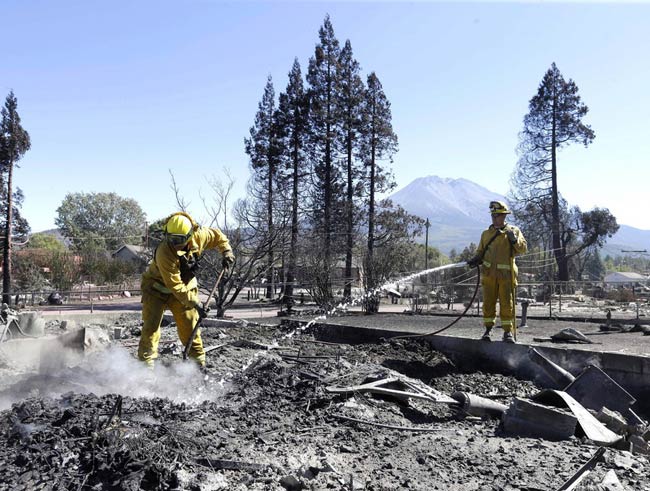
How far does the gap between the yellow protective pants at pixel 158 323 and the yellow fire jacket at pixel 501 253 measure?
410 cm

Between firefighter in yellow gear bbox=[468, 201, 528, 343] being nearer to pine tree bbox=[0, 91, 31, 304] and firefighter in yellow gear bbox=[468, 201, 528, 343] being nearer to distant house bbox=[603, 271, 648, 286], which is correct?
distant house bbox=[603, 271, 648, 286]

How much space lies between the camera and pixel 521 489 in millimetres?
3422

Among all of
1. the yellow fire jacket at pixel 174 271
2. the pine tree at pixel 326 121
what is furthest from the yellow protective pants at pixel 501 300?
the pine tree at pixel 326 121

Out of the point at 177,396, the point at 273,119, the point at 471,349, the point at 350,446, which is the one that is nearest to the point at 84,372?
the point at 177,396

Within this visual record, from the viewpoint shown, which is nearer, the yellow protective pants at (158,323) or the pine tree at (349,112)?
the yellow protective pants at (158,323)

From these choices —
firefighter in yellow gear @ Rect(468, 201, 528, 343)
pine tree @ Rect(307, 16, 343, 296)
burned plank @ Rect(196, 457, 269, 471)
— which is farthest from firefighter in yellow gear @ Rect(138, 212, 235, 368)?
pine tree @ Rect(307, 16, 343, 296)

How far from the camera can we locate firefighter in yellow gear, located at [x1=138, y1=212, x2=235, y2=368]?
→ 571 centimetres

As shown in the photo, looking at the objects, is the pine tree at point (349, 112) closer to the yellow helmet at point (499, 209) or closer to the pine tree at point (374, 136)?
the pine tree at point (374, 136)

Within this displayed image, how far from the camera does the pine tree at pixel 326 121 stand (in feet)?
101

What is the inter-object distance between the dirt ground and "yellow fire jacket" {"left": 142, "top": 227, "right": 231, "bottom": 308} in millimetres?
837

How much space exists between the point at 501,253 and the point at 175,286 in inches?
176

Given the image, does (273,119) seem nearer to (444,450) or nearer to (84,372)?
(84,372)

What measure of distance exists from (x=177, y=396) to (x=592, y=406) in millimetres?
4326

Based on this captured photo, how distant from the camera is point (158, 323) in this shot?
5992 millimetres
